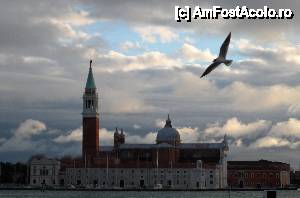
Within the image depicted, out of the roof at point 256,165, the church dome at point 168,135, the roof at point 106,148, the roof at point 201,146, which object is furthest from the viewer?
the roof at point 256,165

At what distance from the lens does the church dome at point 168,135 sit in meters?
116

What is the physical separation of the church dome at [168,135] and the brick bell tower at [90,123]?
9.87m

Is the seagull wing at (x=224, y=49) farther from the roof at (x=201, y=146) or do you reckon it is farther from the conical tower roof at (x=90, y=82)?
the roof at (x=201, y=146)

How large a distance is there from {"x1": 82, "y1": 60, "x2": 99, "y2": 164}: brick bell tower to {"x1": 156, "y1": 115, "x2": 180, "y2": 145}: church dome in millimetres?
9865

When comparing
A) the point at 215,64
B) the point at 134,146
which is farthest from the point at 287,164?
the point at 215,64

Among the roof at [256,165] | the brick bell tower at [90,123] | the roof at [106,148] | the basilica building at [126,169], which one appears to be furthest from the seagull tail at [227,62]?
the roof at [256,165]

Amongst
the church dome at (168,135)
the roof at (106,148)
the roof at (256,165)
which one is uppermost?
the church dome at (168,135)

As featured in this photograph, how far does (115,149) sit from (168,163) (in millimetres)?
10333

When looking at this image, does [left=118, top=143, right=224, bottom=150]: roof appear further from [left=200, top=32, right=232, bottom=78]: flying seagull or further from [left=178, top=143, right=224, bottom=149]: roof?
[left=200, top=32, right=232, bottom=78]: flying seagull

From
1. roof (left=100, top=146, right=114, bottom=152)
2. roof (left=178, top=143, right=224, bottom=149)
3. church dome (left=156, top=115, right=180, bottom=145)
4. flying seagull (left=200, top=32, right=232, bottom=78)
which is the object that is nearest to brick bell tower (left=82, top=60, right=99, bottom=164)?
roof (left=100, top=146, right=114, bottom=152)

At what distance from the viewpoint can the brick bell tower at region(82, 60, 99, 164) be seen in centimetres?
11094

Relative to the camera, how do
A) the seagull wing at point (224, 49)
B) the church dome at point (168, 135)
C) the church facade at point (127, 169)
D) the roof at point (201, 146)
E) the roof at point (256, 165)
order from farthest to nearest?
1. the roof at point (256, 165)
2. the roof at point (201, 146)
3. the church dome at point (168, 135)
4. the church facade at point (127, 169)
5. the seagull wing at point (224, 49)

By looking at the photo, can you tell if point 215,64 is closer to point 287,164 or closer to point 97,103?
point 97,103

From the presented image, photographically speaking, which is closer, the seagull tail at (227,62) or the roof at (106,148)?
the seagull tail at (227,62)
